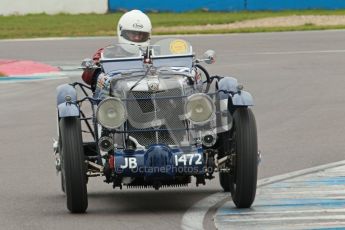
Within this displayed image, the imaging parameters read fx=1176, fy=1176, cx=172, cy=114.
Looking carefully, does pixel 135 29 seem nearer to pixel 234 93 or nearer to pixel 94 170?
pixel 234 93

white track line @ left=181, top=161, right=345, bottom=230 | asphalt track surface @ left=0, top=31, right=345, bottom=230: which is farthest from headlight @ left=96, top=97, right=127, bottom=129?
white track line @ left=181, top=161, right=345, bottom=230

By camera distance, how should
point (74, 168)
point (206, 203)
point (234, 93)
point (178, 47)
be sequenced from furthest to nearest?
point (178, 47) < point (206, 203) < point (234, 93) < point (74, 168)

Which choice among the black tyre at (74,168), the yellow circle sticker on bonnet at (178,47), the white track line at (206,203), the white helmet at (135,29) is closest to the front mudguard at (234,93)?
the yellow circle sticker on bonnet at (178,47)

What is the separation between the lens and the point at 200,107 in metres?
9.39

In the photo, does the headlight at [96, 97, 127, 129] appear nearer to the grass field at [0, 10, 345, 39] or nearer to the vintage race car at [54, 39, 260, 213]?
the vintage race car at [54, 39, 260, 213]

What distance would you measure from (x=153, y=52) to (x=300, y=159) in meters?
2.70

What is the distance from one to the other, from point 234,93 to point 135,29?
1.59 metres

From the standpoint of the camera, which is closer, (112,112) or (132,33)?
(112,112)

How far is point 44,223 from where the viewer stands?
29.6 feet

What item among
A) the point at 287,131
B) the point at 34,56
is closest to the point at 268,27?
the point at 34,56

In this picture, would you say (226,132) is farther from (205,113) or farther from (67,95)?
(67,95)

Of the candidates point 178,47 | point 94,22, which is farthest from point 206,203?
point 94,22

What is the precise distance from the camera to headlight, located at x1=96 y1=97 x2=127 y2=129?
9312mm

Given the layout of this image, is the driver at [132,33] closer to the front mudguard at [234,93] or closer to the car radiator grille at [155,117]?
the front mudguard at [234,93]
